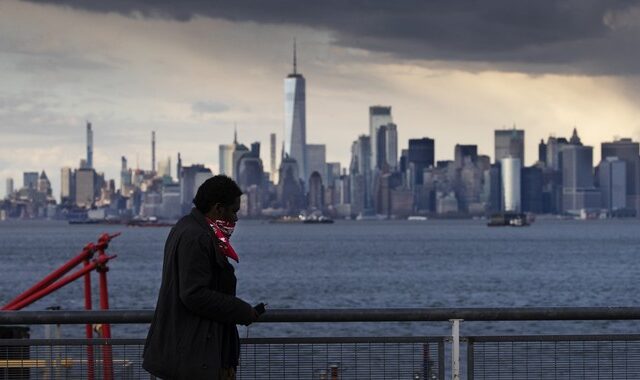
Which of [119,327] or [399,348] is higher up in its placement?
[399,348]

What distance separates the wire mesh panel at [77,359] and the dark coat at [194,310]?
1.44 m

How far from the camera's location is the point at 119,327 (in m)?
50.2

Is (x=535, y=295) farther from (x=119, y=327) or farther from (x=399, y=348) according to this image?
(x=399, y=348)

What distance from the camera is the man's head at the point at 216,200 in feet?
25.5

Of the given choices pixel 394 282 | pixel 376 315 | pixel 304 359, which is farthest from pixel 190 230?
pixel 394 282

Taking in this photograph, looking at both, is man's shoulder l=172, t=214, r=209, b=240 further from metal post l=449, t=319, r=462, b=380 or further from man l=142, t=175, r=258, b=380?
metal post l=449, t=319, r=462, b=380

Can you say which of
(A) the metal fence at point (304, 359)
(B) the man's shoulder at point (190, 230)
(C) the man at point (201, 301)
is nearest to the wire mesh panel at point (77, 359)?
(A) the metal fence at point (304, 359)

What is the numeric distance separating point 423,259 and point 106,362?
379 ft

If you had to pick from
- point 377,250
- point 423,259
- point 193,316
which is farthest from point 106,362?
point 377,250

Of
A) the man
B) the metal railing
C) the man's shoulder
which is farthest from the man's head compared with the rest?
the metal railing

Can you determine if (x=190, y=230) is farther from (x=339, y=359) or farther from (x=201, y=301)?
(x=339, y=359)

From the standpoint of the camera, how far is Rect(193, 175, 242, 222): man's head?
7.79 metres

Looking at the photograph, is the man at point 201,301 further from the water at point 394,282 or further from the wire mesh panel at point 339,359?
the water at point 394,282

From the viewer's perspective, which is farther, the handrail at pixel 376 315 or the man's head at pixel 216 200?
the handrail at pixel 376 315
